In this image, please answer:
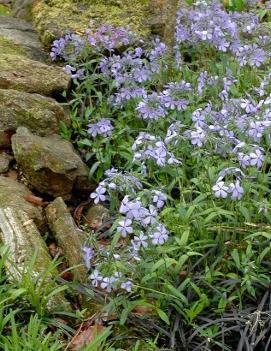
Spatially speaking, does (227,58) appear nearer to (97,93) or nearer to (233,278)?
(97,93)

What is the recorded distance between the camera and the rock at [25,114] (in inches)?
200

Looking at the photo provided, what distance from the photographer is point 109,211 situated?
4684 mm

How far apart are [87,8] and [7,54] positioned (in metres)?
1.08

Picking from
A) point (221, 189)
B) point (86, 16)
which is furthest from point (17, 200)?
point (86, 16)

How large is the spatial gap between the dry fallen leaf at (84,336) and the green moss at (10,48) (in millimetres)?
2918

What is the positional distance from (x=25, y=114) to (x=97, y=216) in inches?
36.0

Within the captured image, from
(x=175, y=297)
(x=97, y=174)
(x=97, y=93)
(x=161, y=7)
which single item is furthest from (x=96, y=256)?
(x=161, y=7)

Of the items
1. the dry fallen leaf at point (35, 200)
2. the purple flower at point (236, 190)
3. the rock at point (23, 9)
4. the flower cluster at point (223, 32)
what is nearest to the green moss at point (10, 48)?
the rock at point (23, 9)

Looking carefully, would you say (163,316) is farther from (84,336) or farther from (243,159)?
(243,159)

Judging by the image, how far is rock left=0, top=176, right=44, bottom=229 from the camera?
4.41 metres

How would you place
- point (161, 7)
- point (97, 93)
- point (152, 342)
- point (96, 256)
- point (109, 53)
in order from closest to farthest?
point (152, 342) < point (96, 256) < point (97, 93) < point (109, 53) < point (161, 7)

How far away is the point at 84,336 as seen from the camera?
3.78 meters

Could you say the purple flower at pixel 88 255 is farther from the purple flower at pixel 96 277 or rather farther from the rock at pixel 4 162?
the rock at pixel 4 162

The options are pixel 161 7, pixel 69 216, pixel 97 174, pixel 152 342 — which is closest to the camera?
pixel 152 342
